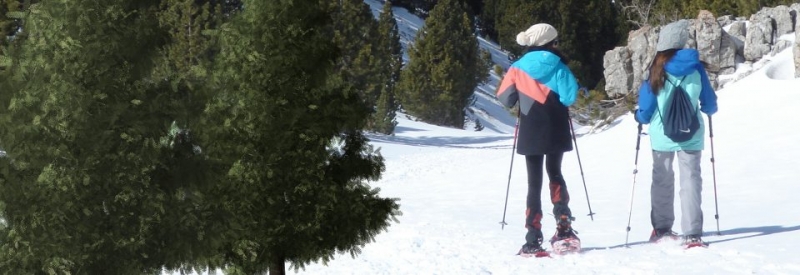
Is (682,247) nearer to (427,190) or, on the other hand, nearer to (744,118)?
(427,190)

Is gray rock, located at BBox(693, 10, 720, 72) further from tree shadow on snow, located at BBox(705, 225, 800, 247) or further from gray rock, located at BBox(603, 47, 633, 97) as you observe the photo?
tree shadow on snow, located at BBox(705, 225, 800, 247)

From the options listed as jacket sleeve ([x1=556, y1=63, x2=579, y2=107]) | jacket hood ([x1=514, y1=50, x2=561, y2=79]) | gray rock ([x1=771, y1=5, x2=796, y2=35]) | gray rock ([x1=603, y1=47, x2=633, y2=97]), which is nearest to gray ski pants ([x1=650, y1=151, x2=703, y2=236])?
jacket sleeve ([x1=556, y1=63, x2=579, y2=107])

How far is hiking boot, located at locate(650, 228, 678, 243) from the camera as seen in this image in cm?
964

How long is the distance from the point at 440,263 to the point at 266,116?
188cm

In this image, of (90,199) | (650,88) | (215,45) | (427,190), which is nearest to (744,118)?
(427,190)

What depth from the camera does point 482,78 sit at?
55.8 m

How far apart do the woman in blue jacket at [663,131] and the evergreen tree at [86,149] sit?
13.4ft

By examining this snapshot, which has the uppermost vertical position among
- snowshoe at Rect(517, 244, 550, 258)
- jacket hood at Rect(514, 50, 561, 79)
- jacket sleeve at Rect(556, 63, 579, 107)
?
jacket hood at Rect(514, 50, 561, 79)

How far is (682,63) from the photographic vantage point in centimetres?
941

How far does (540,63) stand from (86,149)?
378cm

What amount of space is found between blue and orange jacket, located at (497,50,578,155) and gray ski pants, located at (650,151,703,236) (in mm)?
865

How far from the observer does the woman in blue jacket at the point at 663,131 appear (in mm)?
9414

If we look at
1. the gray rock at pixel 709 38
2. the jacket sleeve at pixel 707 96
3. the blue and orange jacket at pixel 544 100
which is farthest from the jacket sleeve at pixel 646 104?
the gray rock at pixel 709 38

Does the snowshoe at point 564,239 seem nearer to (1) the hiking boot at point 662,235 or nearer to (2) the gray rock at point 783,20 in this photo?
(1) the hiking boot at point 662,235
